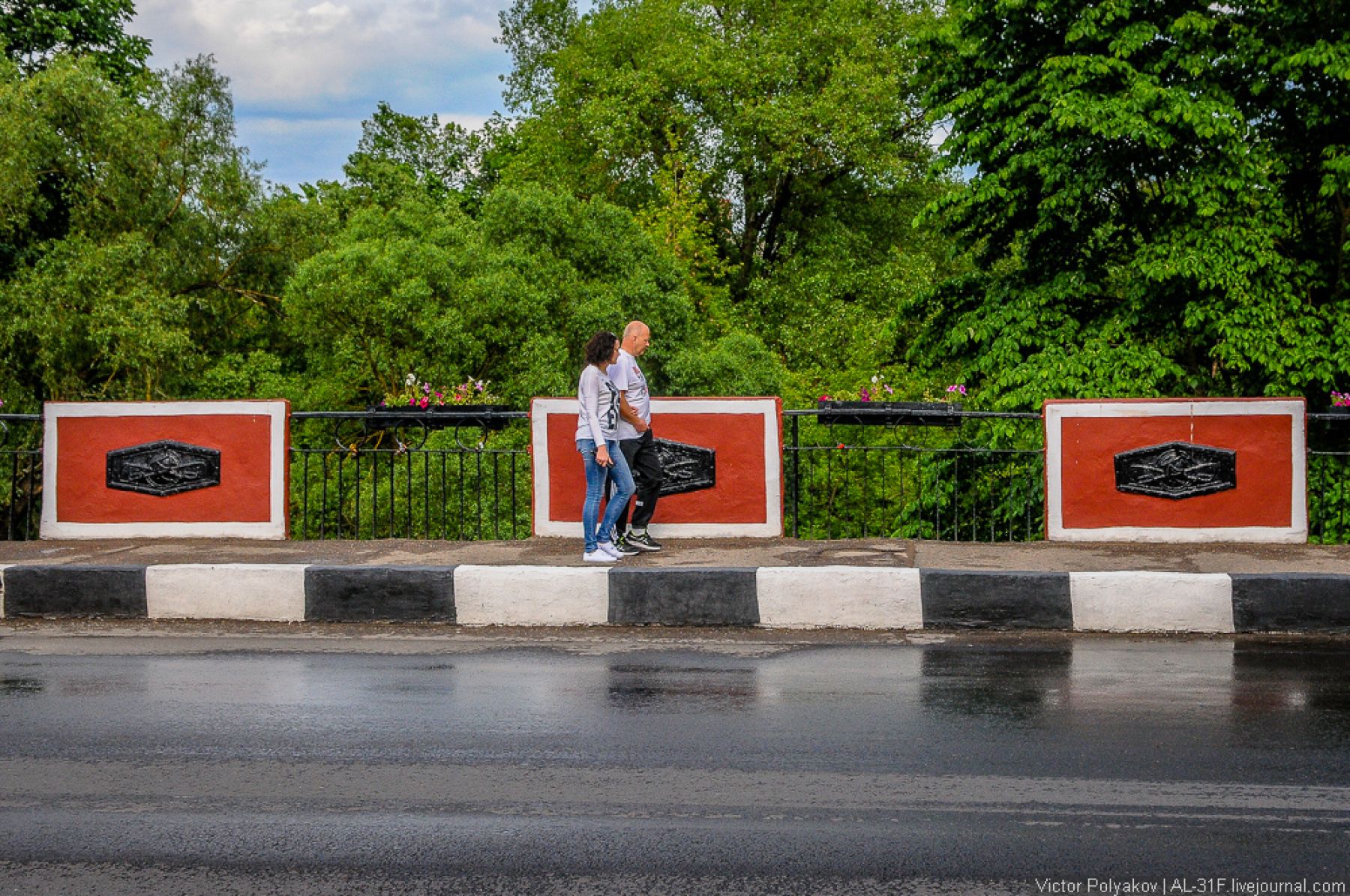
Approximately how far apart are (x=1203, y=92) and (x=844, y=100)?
18.9 m

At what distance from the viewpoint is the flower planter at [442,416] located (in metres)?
10.1

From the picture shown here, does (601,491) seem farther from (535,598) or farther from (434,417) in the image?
(434,417)

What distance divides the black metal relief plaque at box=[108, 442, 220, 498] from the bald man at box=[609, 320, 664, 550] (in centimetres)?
323

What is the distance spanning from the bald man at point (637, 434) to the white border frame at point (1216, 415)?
2.87 m

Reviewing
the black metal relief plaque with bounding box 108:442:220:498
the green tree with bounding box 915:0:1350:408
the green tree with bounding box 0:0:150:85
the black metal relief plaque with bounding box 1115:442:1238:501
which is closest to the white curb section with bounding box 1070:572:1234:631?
the black metal relief plaque with bounding box 1115:442:1238:501

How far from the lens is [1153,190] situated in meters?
17.4

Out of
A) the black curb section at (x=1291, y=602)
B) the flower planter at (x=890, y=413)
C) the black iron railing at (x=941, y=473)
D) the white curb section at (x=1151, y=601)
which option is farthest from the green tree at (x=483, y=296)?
the black curb section at (x=1291, y=602)

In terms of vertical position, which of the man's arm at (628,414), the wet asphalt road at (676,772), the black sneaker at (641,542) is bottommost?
the wet asphalt road at (676,772)

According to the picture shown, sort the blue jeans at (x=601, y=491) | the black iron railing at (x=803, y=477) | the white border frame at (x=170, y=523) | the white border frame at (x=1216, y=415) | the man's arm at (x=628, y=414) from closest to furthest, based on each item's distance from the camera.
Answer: the blue jeans at (x=601, y=491) < the man's arm at (x=628, y=414) < the white border frame at (x=1216, y=415) < the white border frame at (x=170, y=523) < the black iron railing at (x=803, y=477)

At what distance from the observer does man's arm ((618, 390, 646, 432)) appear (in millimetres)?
8852

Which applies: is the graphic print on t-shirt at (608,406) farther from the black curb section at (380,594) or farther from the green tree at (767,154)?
the green tree at (767,154)

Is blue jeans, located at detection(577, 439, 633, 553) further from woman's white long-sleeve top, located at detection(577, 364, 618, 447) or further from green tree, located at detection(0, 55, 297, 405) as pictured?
green tree, located at detection(0, 55, 297, 405)

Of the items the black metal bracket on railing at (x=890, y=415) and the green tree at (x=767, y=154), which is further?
the green tree at (x=767, y=154)

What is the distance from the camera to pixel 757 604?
762cm
